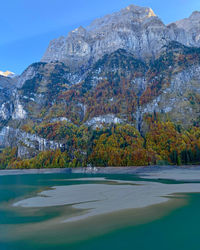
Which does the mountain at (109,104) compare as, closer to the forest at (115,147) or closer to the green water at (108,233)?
the forest at (115,147)

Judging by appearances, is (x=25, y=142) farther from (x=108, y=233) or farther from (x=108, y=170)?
(x=108, y=233)

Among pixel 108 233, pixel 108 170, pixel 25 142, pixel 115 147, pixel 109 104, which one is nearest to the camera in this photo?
pixel 108 233

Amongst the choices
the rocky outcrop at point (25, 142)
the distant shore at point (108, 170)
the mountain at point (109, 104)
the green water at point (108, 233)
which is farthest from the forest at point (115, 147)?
the green water at point (108, 233)

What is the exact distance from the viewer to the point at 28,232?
54.2 ft

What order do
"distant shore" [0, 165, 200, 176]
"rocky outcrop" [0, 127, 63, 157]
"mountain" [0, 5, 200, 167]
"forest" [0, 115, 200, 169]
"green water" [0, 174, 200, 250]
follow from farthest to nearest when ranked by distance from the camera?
"rocky outcrop" [0, 127, 63, 157] → "mountain" [0, 5, 200, 167] → "forest" [0, 115, 200, 169] → "distant shore" [0, 165, 200, 176] → "green water" [0, 174, 200, 250]

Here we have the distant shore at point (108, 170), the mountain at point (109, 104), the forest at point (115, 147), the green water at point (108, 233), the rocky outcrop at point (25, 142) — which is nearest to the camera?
the green water at point (108, 233)

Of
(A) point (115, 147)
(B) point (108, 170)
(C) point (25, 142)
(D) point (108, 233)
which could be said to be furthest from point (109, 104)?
(D) point (108, 233)

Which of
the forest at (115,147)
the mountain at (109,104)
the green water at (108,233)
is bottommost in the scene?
the green water at (108,233)

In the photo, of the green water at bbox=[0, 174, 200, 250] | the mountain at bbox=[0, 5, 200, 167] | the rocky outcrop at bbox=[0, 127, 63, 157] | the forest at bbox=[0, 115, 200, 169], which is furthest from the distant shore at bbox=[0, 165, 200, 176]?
the green water at bbox=[0, 174, 200, 250]

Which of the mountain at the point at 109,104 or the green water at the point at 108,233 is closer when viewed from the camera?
the green water at the point at 108,233

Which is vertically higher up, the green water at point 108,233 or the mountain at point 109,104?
the mountain at point 109,104

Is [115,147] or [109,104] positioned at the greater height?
[109,104]

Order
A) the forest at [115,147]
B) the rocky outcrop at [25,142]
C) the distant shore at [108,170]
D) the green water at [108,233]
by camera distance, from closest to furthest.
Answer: the green water at [108,233]
the distant shore at [108,170]
the forest at [115,147]
the rocky outcrop at [25,142]

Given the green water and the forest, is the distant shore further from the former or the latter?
the green water
